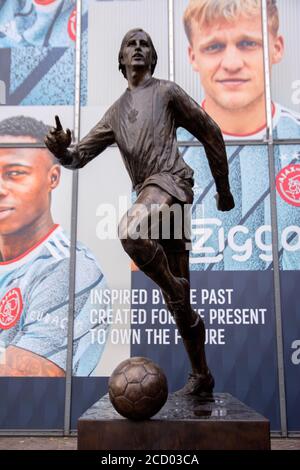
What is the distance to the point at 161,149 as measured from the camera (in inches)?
136

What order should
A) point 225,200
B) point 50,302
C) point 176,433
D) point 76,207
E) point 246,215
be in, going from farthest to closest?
1. point 76,207
2. point 246,215
3. point 50,302
4. point 225,200
5. point 176,433

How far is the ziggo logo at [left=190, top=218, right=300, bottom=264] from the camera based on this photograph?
275 inches

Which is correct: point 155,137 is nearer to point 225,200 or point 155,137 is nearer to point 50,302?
point 225,200

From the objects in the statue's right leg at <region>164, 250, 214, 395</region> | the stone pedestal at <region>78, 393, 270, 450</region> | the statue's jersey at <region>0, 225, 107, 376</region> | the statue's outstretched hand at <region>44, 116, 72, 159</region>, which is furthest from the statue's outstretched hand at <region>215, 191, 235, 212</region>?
the statue's jersey at <region>0, 225, 107, 376</region>

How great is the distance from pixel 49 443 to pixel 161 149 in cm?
428

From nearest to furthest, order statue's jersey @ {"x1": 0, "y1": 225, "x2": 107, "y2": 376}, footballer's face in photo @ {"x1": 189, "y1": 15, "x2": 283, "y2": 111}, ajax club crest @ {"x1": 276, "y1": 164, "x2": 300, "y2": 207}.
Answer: statue's jersey @ {"x1": 0, "y1": 225, "x2": 107, "y2": 376} < ajax club crest @ {"x1": 276, "y1": 164, "x2": 300, "y2": 207} < footballer's face in photo @ {"x1": 189, "y1": 15, "x2": 283, "y2": 111}

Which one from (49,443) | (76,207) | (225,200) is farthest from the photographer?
(76,207)

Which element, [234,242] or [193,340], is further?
[234,242]

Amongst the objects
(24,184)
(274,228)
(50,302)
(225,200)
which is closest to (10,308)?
(50,302)

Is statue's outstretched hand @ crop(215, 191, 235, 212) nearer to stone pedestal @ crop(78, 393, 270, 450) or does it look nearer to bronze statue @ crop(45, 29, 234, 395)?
bronze statue @ crop(45, 29, 234, 395)

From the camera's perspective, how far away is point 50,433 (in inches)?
259

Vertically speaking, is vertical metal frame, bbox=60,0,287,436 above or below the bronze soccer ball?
above

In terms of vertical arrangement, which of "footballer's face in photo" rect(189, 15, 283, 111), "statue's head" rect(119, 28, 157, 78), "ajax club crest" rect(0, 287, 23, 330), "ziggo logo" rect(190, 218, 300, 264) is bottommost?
"ajax club crest" rect(0, 287, 23, 330)
